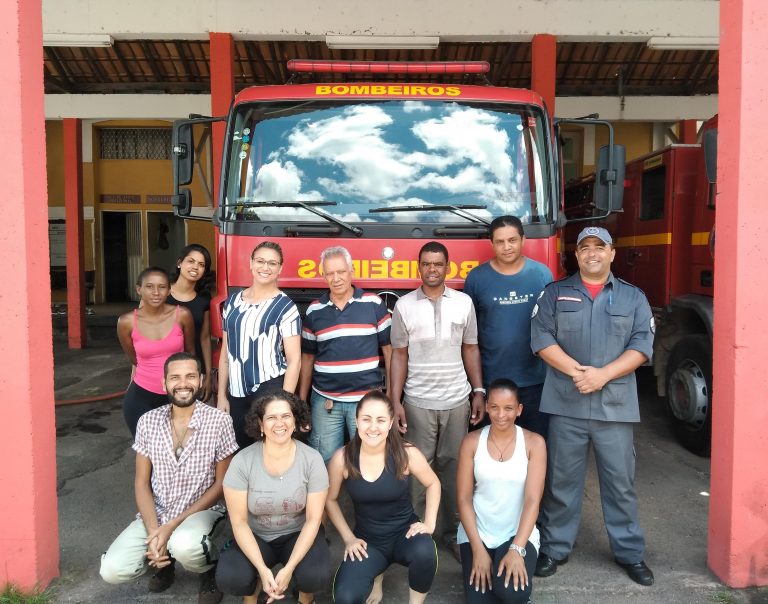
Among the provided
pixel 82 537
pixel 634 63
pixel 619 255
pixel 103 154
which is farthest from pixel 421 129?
pixel 103 154

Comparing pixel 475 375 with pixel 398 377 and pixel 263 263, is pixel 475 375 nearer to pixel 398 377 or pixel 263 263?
pixel 398 377

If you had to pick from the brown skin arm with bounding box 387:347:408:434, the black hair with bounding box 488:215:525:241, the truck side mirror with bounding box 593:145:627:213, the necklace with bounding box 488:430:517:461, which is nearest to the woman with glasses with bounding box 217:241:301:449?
the brown skin arm with bounding box 387:347:408:434

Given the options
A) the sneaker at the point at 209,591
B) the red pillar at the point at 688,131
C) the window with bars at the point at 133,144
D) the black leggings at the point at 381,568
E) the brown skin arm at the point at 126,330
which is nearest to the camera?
the black leggings at the point at 381,568

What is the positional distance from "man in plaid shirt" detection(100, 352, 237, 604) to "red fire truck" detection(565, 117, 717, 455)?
3.46 meters

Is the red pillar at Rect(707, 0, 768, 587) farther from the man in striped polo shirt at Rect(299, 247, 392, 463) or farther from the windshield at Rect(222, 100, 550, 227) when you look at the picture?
the man in striped polo shirt at Rect(299, 247, 392, 463)

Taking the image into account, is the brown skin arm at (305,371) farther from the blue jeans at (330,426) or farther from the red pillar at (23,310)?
the red pillar at (23,310)

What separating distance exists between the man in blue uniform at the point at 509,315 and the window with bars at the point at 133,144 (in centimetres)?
1118

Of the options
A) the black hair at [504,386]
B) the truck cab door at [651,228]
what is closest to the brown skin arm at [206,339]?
the black hair at [504,386]

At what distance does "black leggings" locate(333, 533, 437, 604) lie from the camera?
2.58 meters

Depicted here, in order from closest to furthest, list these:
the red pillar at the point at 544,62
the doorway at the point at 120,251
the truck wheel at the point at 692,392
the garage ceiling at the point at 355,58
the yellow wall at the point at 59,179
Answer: the truck wheel at the point at 692,392
the red pillar at the point at 544,62
the garage ceiling at the point at 355,58
the yellow wall at the point at 59,179
the doorway at the point at 120,251

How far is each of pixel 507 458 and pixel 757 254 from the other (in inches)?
54.0

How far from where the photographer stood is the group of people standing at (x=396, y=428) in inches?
107

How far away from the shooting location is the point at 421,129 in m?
3.73

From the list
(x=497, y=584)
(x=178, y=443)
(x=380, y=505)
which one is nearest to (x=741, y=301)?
(x=497, y=584)
